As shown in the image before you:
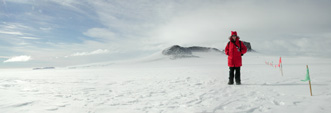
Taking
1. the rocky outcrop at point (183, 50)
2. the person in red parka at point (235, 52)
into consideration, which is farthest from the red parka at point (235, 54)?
the rocky outcrop at point (183, 50)

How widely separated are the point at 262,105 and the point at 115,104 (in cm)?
306

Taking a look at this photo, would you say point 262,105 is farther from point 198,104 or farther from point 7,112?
point 7,112

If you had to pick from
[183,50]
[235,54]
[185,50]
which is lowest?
[235,54]

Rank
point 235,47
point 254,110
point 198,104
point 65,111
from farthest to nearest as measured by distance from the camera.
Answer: point 235,47 < point 198,104 < point 65,111 < point 254,110

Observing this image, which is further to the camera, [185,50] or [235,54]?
[185,50]

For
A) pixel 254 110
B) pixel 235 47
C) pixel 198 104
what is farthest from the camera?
pixel 235 47

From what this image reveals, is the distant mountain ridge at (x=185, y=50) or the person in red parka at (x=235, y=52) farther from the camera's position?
the distant mountain ridge at (x=185, y=50)

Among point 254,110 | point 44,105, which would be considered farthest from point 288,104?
point 44,105

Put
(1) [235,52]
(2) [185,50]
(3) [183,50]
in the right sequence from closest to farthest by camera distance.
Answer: (1) [235,52]
(3) [183,50]
(2) [185,50]

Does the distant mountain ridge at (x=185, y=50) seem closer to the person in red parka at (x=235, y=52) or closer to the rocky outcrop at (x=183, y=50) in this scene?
the rocky outcrop at (x=183, y=50)

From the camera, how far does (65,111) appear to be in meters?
3.51

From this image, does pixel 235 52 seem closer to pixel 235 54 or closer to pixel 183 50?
pixel 235 54

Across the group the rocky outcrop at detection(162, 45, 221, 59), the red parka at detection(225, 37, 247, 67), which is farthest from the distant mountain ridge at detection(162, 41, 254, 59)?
the red parka at detection(225, 37, 247, 67)

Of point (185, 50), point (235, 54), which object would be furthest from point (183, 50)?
point (235, 54)
